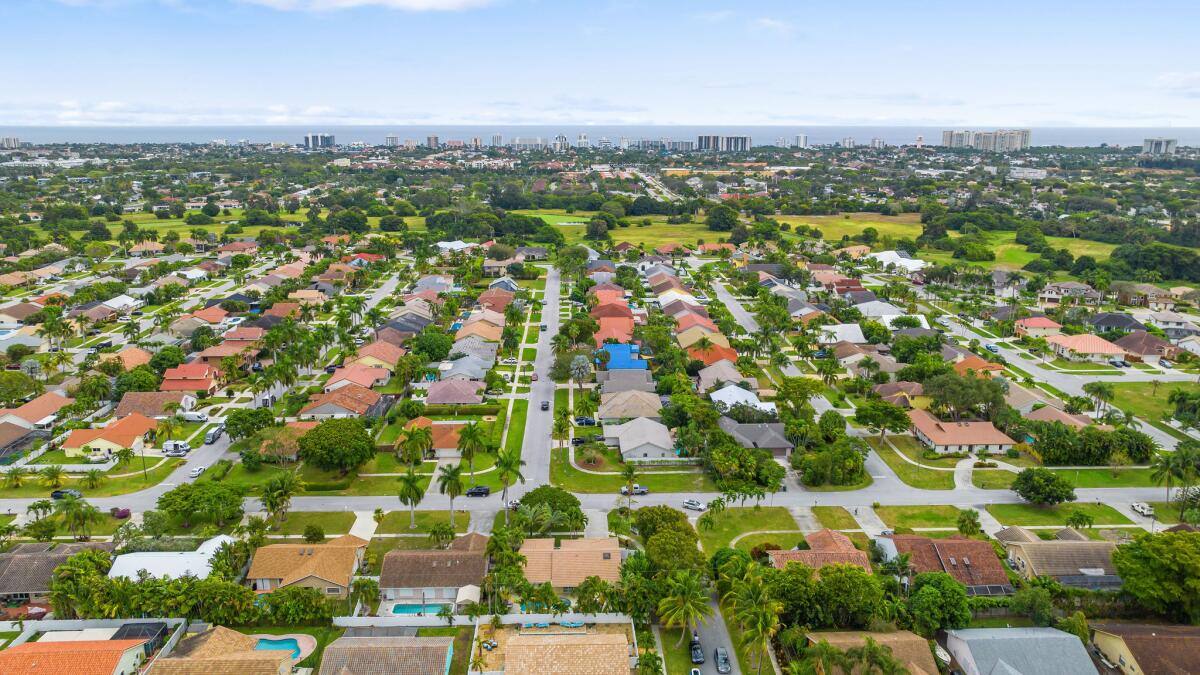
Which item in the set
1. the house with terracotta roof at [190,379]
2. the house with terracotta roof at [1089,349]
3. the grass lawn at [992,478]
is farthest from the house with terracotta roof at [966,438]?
the house with terracotta roof at [190,379]

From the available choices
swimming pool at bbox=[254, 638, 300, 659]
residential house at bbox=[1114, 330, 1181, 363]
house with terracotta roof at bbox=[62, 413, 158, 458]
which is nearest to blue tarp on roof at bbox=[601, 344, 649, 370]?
house with terracotta roof at bbox=[62, 413, 158, 458]

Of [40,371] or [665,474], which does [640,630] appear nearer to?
[665,474]

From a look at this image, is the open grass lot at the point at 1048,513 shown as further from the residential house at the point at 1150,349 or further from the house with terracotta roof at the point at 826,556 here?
the residential house at the point at 1150,349

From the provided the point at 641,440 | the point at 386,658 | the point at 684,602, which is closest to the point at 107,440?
the point at 386,658

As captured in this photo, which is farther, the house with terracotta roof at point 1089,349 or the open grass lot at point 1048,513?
the house with terracotta roof at point 1089,349

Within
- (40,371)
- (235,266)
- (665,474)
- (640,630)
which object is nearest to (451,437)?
(665,474)

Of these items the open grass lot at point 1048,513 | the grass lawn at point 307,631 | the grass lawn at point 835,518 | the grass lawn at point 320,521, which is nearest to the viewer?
the grass lawn at point 307,631

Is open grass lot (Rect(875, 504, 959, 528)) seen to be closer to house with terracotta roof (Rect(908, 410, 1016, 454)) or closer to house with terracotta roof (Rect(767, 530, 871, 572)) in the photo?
house with terracotta roof (Rect(767, 530, 871, 572))
